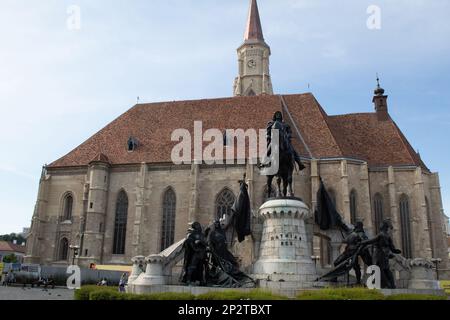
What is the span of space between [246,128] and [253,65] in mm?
21080

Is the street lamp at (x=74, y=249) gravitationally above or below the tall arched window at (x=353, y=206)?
below

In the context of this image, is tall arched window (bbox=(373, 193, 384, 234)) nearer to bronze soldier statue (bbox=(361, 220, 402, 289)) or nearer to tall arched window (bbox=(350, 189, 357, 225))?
tall arched window (bbox=(350, 189, 357, 225))

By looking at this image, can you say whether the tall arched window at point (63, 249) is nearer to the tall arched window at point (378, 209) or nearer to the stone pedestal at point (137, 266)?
the stone pedestal at point (137, 266)

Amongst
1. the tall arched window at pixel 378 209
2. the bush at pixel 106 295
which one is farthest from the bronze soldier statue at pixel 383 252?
the tall arched window at pixel 378 209

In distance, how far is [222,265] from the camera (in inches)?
520

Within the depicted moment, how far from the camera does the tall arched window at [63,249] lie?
31.3 meters

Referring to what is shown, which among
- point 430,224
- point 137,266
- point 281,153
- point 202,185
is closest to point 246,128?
point 202,185

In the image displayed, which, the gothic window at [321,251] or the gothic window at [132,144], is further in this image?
the gothic window at [132,144]

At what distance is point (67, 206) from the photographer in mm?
32625

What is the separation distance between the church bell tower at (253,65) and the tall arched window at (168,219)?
22.1 meters

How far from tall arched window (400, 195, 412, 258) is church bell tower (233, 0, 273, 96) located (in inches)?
903

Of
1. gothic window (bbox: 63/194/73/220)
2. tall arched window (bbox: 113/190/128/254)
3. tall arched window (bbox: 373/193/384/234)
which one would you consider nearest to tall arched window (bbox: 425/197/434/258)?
tall arched window (bbox: 373/193/384/234)

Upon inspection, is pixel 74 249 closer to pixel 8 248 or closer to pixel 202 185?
pixel 202 185
